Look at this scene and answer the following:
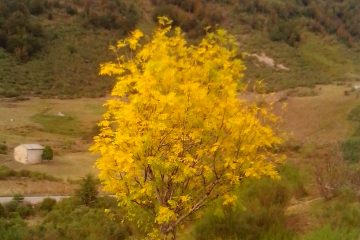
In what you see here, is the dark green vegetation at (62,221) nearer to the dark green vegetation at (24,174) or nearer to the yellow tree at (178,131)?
the yellow tree at (178,131)

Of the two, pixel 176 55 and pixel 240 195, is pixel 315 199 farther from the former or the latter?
pixel 176 55

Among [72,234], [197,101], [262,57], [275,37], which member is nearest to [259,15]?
[275,37]

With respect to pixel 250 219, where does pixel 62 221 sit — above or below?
below

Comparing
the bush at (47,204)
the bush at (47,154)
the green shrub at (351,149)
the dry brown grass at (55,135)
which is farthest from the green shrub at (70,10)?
the green shrub at (351,149)

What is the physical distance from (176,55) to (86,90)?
183 ft

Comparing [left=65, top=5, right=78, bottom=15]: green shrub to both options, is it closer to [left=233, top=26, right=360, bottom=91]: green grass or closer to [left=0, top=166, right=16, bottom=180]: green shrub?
[left=233, top=26, right=360, bottom=91]: green grass

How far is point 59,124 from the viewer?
178 feet

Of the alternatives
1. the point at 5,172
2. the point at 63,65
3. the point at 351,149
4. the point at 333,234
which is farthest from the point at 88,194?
the point at 63,65

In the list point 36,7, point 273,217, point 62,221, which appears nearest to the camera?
point 273,217

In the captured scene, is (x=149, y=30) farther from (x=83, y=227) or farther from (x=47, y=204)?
(x=83, y=227)

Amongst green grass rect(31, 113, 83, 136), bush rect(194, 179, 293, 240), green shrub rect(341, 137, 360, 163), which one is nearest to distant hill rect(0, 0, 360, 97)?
green grass rect(31, 113, 83, 136)

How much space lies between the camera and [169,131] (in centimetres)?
1070

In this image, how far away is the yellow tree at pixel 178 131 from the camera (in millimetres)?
10516

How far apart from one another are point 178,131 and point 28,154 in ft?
101
